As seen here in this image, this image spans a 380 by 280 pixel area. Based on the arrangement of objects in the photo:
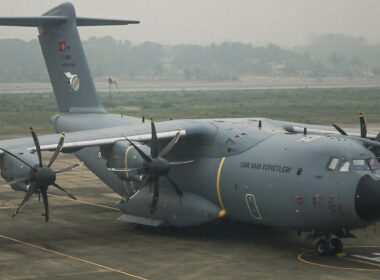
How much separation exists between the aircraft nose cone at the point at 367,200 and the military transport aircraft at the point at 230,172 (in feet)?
0.08

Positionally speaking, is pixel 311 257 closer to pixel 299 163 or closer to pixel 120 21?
pixel 299 163

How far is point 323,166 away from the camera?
69.2 ft

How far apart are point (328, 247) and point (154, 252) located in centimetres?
470

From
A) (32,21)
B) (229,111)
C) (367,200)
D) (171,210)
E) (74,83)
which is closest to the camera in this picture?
(367,200)

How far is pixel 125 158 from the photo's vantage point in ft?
78.8

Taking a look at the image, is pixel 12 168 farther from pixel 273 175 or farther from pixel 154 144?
pixel 273 175

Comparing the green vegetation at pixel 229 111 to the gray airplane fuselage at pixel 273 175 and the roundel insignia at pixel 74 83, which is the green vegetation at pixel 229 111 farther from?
the gray airplane fuselage at pixel 273 175

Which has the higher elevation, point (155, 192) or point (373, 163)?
point (373, 163)

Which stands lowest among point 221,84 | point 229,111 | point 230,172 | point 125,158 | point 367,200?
point 221,84

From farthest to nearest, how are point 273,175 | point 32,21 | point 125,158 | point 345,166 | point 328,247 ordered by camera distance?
point 32,21 → point 125,158 → point 273,175 → point 328,247 → point 345,166

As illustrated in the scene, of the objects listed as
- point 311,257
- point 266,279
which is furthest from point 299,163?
point 266,279

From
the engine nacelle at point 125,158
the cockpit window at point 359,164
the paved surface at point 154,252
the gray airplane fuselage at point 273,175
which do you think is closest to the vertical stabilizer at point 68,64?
the paved surface at point 154,252

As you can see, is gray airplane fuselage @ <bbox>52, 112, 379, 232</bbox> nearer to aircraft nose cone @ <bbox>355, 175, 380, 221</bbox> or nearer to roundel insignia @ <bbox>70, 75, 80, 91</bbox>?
aircraft nose cone @ <bbox>355, 175, 380, 221</bbox>

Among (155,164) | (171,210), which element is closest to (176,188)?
(171,210)
